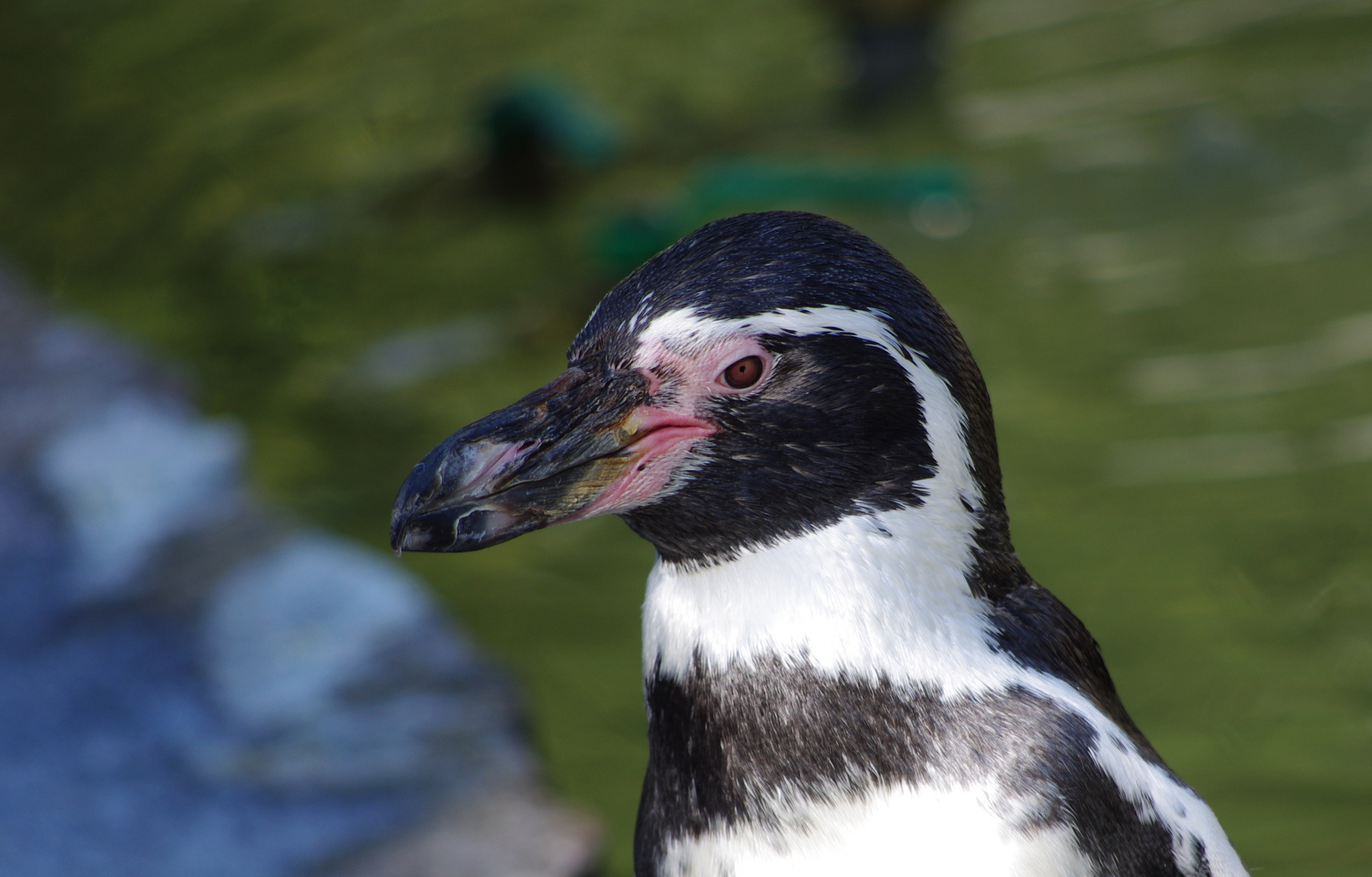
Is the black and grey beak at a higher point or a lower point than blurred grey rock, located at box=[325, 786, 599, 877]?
lower

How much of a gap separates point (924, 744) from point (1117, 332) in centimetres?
347

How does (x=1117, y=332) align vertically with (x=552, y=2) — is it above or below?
below

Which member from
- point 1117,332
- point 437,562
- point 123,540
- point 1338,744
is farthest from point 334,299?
point 1338,744

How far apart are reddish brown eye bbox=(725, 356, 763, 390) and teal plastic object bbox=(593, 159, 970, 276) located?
153 inches

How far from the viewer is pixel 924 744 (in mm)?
1560

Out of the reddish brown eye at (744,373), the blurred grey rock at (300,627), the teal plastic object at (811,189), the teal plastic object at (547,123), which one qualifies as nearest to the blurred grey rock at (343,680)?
the blurred grey rock at (300,627)

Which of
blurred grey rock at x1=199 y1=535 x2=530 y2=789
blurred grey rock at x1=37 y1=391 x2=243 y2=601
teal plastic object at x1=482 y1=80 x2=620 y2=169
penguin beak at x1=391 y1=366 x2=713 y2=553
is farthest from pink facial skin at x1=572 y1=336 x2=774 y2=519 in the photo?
teal plastic object at x1=482 y1=80 x2=620 y2=169

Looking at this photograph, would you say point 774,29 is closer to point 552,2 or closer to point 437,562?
point 552,2

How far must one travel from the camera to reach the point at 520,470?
160 centimetres

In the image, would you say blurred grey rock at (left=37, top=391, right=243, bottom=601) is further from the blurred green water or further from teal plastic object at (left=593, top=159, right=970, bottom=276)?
teal plastic object at (left=593, top=159, right=970, bottom=276)

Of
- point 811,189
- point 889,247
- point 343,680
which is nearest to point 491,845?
point 343,680

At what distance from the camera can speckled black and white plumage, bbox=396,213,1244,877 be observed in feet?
5.09

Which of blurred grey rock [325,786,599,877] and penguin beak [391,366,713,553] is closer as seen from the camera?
penguin beak [391,366,713,553]

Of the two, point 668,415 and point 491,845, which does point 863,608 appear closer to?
point 668,415
